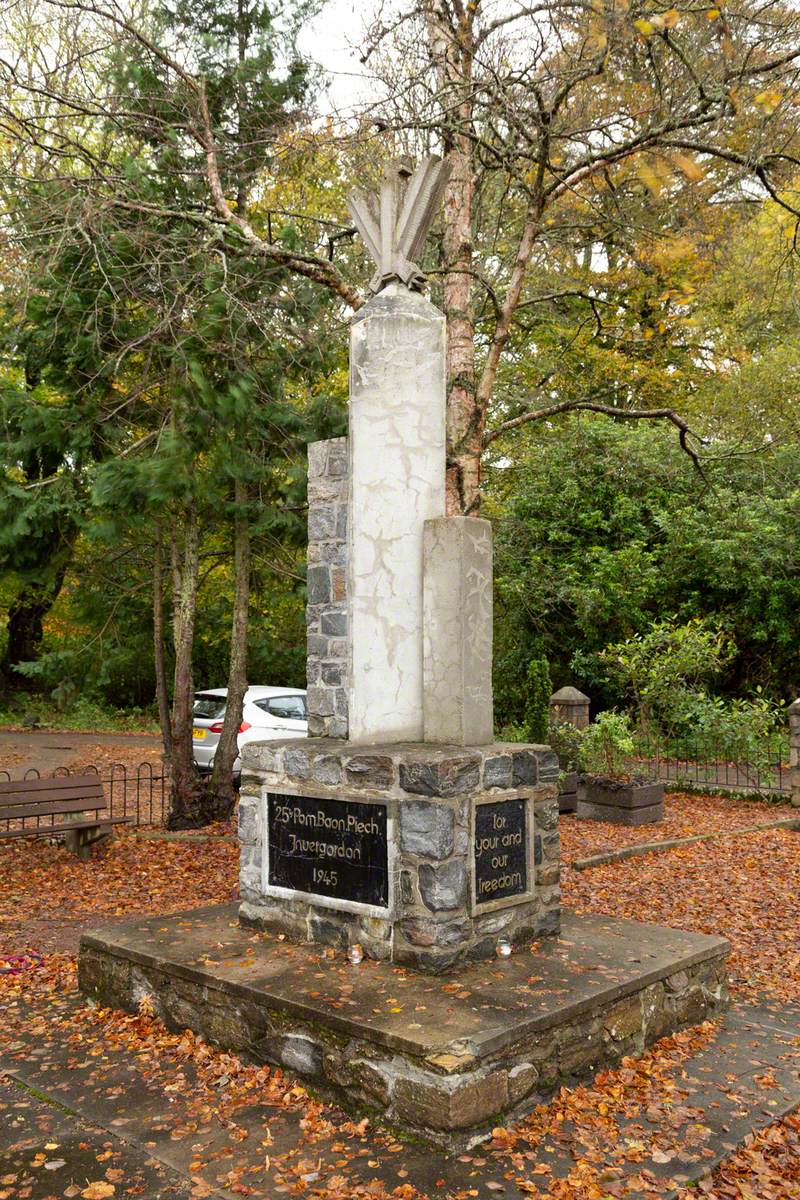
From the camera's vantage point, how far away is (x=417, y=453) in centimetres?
532

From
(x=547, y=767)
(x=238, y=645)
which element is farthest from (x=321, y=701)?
(x=238, y=645)

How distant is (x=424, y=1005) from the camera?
4.14 metres

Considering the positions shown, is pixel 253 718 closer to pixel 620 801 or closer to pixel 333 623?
pixel 620 801

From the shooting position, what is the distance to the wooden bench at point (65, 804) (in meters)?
9.05

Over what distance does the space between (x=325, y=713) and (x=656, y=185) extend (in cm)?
475

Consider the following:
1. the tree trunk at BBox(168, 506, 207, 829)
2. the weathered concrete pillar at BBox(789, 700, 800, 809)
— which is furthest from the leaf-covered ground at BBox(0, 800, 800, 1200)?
the weathered concrete pillar at BBox(789, 700, 800, 809)

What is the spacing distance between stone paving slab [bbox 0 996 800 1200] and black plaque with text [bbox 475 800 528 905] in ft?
3.77

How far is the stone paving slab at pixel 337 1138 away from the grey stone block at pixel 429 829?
1.18 meters

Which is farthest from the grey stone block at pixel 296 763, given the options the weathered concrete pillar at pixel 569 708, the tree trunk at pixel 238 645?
the weathered concrete pillar at pixel 569 708

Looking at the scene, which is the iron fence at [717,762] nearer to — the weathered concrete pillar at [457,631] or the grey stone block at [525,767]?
the grey stone block at [525,767]

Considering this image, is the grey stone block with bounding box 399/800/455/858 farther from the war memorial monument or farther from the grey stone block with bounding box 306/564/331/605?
the grey stone block with bounding box 306/564/331/605

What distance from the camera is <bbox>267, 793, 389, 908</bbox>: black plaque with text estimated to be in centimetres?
473

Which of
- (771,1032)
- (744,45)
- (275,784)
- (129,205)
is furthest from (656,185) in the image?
(771,1032)

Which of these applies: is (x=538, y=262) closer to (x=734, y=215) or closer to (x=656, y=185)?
(x=734, y=215)
